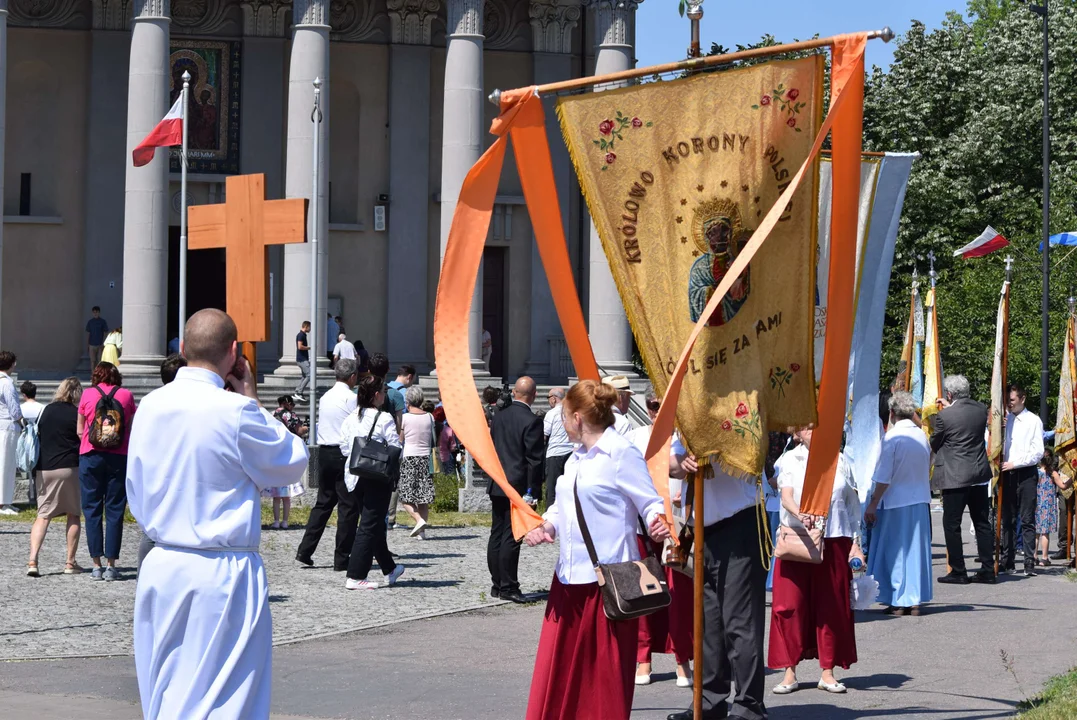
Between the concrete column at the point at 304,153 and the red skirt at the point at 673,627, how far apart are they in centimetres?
2227

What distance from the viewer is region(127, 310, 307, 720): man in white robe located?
6.12m

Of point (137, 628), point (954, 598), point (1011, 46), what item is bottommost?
point (954, 598)

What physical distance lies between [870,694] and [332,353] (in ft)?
82.4

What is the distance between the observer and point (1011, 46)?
4575 cm

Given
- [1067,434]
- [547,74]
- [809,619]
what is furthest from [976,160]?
[809,619]

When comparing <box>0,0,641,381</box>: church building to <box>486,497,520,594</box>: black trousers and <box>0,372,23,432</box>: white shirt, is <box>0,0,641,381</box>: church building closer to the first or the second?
<box>0,372,23,432</box>: white shirt

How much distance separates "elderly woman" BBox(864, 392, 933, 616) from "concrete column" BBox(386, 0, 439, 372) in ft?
80.4

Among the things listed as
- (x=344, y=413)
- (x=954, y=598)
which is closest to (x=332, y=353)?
(x=344, y=413)

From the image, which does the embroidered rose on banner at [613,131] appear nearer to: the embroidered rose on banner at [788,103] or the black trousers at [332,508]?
the embroidered rose on banner at [788,103]

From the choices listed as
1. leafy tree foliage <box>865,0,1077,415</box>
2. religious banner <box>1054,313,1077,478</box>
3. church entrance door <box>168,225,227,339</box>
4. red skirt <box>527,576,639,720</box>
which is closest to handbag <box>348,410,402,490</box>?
red skirt <box>527,576,639,720</box>

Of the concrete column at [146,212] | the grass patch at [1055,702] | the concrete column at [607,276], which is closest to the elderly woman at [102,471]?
the grass patch at [1055,702]

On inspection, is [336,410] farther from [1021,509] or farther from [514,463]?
[1021,509]

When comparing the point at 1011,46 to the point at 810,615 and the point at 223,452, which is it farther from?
the point at 223,452

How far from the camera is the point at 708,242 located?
325 inches
